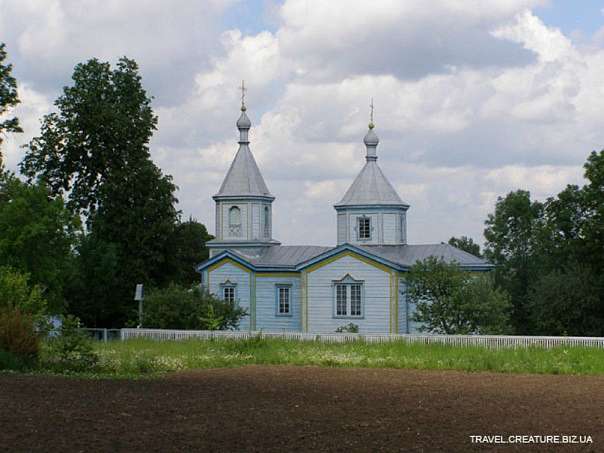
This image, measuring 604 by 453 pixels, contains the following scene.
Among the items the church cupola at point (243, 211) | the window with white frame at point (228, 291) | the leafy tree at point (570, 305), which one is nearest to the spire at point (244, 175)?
the church cupola at point (243, 211)

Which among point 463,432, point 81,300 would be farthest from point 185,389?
point 81,300

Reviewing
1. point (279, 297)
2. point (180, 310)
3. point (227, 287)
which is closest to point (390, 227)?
point (279, 297)

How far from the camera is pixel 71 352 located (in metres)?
24.3

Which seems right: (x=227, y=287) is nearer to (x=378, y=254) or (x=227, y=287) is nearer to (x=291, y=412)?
(x=378, y=254)

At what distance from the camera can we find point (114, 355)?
27438 millimetres

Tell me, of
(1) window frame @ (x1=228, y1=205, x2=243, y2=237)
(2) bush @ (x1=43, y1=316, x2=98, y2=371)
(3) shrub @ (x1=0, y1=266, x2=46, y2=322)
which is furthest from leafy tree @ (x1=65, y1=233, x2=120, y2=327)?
(2) bush @ (x1=43, y1=316, x2=98, y2=371)

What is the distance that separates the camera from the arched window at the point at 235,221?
47.4 m

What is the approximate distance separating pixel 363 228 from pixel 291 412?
29.7 metres

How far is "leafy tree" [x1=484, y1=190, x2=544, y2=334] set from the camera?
6094cm

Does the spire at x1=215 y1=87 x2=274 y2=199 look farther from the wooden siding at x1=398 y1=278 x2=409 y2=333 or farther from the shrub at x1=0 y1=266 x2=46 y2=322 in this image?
the shrub at x1=0 y1=266 x2=46 y2=322

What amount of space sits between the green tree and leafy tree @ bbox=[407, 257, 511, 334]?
1485cm

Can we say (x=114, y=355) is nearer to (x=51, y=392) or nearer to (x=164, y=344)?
(x=164, y=344)

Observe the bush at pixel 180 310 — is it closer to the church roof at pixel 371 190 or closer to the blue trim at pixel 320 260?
the blue trim at pixel 320 260

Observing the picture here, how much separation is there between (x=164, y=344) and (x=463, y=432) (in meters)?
19.8
